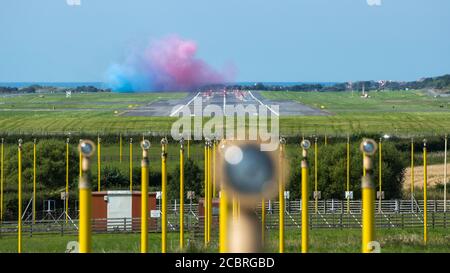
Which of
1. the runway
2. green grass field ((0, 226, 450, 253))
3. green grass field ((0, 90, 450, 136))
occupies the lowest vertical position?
green grass field ((0, 226, 450, 253))

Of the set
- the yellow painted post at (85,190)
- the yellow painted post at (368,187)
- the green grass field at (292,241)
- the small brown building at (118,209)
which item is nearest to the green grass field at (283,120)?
the small brown building at (118,209)

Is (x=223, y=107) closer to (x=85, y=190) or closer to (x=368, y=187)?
(x=368, y=187)

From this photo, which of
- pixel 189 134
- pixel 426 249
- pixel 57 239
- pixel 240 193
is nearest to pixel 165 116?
pixel 189 134

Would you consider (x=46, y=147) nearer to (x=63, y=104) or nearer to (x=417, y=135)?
(x=417, y=135)

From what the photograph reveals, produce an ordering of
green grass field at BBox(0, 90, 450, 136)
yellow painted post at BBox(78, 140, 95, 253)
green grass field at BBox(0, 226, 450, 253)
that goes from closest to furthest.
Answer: yellow painted post at BBox(78, 140, 95, 253)
green grass field at BBox(0, 226, 450, 253)
green grass field at BBox(0, 90, 450, 136)

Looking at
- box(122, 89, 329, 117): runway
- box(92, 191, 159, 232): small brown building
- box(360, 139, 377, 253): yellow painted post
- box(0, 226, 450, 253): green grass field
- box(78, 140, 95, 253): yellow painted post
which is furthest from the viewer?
box(122, 89, 329, 117): runway

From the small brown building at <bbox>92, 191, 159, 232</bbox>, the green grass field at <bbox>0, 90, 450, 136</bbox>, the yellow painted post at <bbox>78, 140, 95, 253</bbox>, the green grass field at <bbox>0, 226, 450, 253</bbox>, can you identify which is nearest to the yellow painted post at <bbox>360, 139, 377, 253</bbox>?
the yellow painted post at <bbox>78, 140, 95, 253</bbox>

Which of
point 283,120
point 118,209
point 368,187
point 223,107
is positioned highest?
point 223,107

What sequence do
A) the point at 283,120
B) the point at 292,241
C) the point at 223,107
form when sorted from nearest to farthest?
the point at 292,241
the point at 223,107
the point at 283,120

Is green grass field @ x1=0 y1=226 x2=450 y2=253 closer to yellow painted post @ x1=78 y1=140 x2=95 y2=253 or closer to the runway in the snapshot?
yellow painted post @ x1=78 y1=140 x2=95 y2=253

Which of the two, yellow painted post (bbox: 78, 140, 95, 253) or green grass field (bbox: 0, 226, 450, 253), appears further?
green grass field (bbox: 0, 226, 450, 253)

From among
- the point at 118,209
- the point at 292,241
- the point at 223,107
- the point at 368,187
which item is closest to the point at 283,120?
the point at 223,107

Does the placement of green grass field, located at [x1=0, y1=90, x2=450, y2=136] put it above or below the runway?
below

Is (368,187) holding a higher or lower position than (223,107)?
lower
